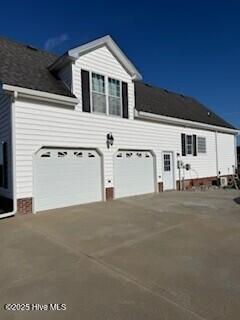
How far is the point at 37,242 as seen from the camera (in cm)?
562

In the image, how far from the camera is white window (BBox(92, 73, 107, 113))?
1093 cm

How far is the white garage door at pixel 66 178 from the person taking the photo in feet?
30.1

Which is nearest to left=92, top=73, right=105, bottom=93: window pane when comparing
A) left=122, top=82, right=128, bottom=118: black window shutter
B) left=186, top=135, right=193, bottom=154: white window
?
left=122, top=82, right=128, bottom=118: black window shutter

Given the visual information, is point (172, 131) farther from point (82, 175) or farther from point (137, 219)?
point (137, 219)

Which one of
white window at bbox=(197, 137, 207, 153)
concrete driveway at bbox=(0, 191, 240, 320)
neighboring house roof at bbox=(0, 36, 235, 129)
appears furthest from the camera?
white window at bbox=(197, 137, 207, 153)

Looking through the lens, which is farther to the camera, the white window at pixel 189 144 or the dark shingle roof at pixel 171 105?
the white window at pixel 189 144

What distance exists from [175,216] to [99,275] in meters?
4.41

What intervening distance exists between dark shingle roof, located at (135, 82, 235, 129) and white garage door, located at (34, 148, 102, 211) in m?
3.93

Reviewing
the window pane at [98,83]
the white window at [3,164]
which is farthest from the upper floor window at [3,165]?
the window pane at [98,83]

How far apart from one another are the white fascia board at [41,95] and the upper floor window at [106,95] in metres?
1.17

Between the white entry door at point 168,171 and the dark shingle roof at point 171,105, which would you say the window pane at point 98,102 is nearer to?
the dark shingle roof at point 171,105

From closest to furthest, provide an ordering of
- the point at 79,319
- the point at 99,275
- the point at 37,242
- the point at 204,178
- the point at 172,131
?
the point at 79,319
the point at 99,275
the point at 37,242
the point at 172,131
the point at 204,178

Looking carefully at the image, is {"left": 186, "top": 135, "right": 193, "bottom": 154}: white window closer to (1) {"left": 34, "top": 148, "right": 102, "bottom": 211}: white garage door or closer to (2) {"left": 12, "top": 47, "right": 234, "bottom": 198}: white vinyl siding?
(2) {"left": 12, "top": 47, "right": 234, "bottom": 198}: white vinyl siding

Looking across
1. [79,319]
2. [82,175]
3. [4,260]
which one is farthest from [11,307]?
[82,175]
